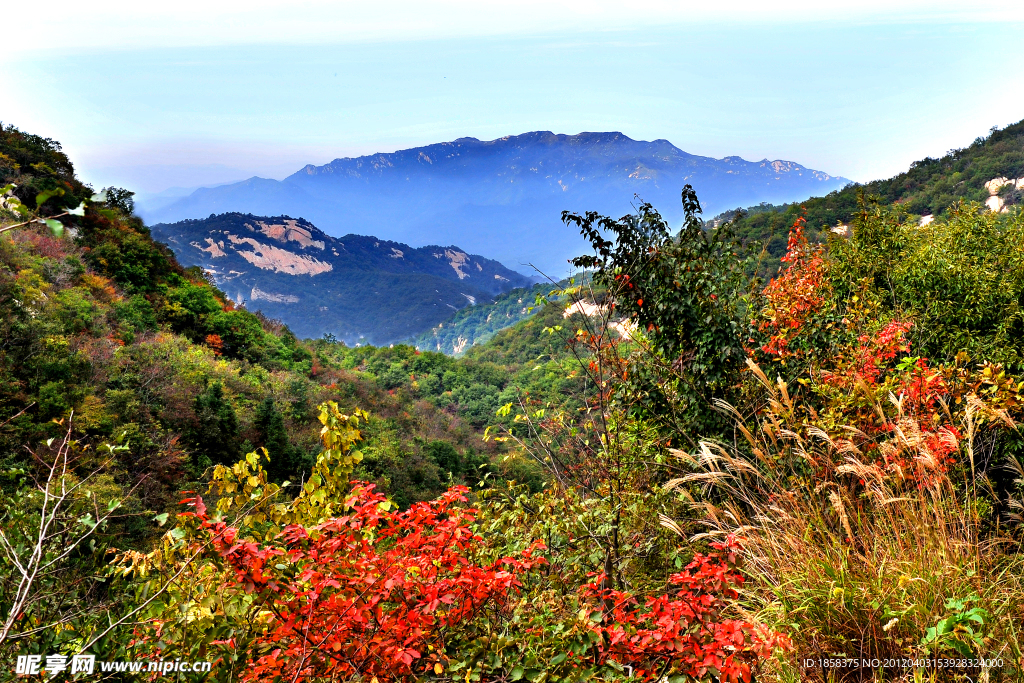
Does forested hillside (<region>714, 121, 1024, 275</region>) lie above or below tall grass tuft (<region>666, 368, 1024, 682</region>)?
above

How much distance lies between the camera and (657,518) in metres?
3.54

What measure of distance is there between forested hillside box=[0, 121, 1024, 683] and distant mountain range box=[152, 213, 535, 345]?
118404 millimetres

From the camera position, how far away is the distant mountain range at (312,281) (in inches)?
4911

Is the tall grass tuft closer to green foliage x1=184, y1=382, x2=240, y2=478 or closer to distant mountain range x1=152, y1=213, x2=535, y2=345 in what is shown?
green foliage x1=184, y1=382, x2=240, y2=478

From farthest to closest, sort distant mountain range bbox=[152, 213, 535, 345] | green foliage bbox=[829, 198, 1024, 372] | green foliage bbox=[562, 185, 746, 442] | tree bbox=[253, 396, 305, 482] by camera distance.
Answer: distant mountain range bbox=[152, 213, 535, 345]
tree bbox=[253, 396, 305, 482]
green foliage bbox=[829, 198, 1024, 372]
green foliage bbox=[562, 185, 746, 442]

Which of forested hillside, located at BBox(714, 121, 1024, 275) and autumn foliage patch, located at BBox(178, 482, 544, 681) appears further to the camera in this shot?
forested hillside, located at BBox(714, 121, 1024, 275)

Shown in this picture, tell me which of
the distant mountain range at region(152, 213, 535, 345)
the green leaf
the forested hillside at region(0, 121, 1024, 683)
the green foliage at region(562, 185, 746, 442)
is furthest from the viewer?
the distant mountain range at region(152, 213, 535, 345)

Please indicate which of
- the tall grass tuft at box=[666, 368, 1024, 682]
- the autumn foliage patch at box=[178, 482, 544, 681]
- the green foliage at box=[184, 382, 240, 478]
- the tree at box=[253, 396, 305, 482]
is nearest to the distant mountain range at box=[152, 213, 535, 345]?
the tree at box=[253, 396, 305, 482]

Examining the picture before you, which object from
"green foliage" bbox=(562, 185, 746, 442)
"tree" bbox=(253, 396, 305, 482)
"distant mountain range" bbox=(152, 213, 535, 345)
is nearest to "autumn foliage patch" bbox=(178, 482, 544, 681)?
"green foliage" bbox=(562, 185, 746, 442)

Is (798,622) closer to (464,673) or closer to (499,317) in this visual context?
(464,673)

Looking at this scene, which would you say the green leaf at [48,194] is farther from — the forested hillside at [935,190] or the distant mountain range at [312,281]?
the distant mountain range at [312,281]

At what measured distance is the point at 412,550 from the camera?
2.93 m

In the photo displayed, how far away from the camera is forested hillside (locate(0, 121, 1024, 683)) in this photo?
1955 millimetres

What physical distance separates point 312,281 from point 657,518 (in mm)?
145960
